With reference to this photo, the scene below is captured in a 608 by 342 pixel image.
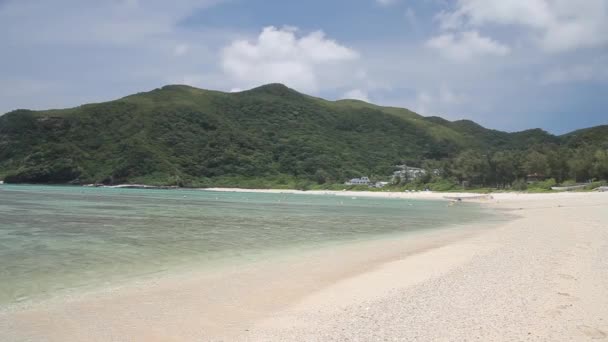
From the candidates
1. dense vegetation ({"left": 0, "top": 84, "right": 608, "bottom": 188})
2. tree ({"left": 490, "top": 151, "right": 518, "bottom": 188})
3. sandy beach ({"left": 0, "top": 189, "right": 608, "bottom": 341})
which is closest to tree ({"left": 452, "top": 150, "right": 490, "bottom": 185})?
dense vegetation ({"left": 0, "top": 84, "right": 608, "bottom": 188})

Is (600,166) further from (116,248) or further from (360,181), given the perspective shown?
(116,248)

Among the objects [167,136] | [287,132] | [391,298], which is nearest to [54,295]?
[391,298]

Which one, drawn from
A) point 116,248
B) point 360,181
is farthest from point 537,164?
point 116,248

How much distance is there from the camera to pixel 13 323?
274 inches

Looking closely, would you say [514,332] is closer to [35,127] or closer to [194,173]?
[194,173]

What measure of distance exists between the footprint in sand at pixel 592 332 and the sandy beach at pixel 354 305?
0.03 meters

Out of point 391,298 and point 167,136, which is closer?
point 391,298

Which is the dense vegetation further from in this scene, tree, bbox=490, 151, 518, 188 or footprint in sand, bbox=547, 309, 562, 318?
footprint in sand, bbox=547, 309, 562, 318

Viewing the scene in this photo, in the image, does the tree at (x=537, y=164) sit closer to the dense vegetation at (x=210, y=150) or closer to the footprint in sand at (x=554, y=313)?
the dense vegetation at (x=210, y=150)

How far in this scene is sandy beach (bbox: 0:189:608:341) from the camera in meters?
6.42

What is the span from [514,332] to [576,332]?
0.82 metres

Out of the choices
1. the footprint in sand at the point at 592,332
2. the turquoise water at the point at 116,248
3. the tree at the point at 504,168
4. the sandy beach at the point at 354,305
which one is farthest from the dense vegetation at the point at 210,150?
the footprint in sand at the point at 592,332

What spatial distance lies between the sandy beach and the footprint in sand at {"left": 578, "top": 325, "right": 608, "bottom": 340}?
0.03 m

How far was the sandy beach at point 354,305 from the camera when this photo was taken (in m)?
6.42
